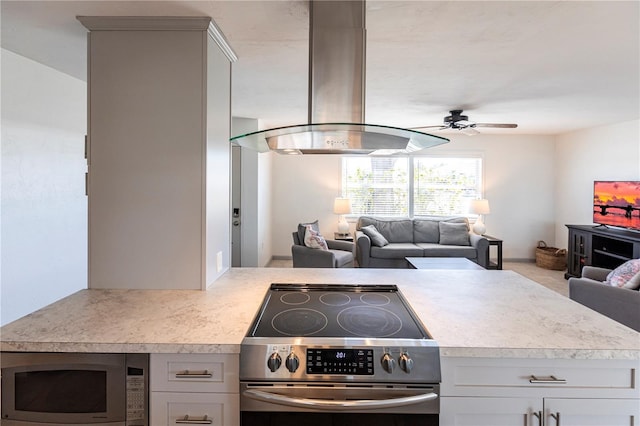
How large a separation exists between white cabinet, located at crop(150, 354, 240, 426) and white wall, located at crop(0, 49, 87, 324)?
1.96 metres

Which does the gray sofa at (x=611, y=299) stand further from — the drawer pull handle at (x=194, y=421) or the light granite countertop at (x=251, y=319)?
the drawer pull handle at (x=194, y=421)

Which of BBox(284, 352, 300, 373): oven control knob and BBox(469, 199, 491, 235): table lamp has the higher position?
BBox(469, 199, 491, 235): table lamp

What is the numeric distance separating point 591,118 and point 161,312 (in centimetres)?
569

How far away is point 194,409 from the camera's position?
1228mm

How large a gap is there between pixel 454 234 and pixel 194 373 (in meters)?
5.15

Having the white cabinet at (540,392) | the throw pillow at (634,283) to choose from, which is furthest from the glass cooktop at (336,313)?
the throw pillow at (634,283)

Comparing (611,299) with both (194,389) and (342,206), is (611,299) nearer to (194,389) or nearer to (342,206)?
A: (194,389)

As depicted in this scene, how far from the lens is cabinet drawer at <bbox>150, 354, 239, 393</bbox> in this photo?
1209mm

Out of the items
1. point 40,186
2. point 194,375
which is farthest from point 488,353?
point 40,186

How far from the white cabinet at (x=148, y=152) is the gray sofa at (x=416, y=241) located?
12.3 ft

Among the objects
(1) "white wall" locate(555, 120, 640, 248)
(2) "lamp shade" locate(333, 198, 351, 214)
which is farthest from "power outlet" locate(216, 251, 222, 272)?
(1) "white wall" locate(555, 120, 640, 248)

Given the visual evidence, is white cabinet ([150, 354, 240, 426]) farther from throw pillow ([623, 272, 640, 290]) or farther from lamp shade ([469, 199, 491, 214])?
lamp shade ([469, 199, 491, 214])

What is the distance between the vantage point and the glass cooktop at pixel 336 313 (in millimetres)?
1287

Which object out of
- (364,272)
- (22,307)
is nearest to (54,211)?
(22,307)
